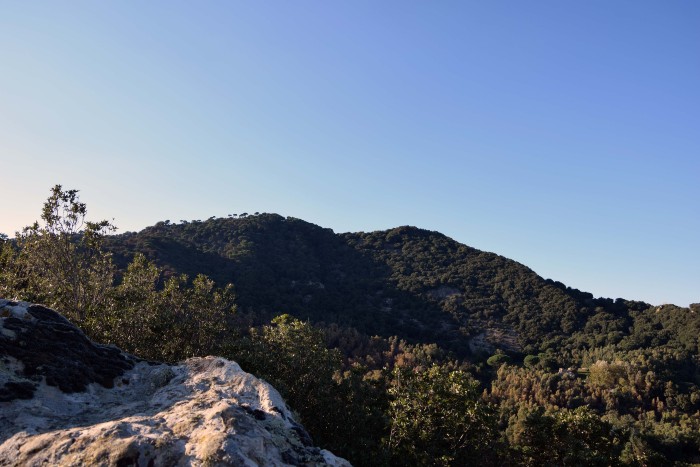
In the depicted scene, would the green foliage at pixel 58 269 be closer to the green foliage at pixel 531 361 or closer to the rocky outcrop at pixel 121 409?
the rocky outcrop at pixel 121 409

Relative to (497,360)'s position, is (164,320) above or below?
above

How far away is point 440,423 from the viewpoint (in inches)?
840

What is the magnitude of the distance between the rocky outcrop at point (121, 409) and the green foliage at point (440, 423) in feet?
38.3

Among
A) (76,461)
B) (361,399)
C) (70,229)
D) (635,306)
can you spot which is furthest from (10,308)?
(635,306)

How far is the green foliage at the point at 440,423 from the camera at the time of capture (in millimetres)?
20094

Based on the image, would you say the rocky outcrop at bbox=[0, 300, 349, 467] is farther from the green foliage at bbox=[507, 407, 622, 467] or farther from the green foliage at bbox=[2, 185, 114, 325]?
the green foliage at bbox=[507, 407, 622, 467]

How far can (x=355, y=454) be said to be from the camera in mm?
18016

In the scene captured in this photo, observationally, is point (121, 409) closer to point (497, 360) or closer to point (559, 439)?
point (559, 439)

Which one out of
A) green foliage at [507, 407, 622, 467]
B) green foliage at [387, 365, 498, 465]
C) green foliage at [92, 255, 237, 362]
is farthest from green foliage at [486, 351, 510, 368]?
green foliage at [92, 255, 237, 362]

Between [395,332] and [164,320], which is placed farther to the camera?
[395,332]

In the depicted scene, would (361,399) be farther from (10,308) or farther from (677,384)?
(677,384)

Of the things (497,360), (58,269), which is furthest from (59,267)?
(497,360)

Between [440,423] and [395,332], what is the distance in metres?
86.0


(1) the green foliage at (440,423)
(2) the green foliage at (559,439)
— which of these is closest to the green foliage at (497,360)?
(2) the green foliage at (559,439)
